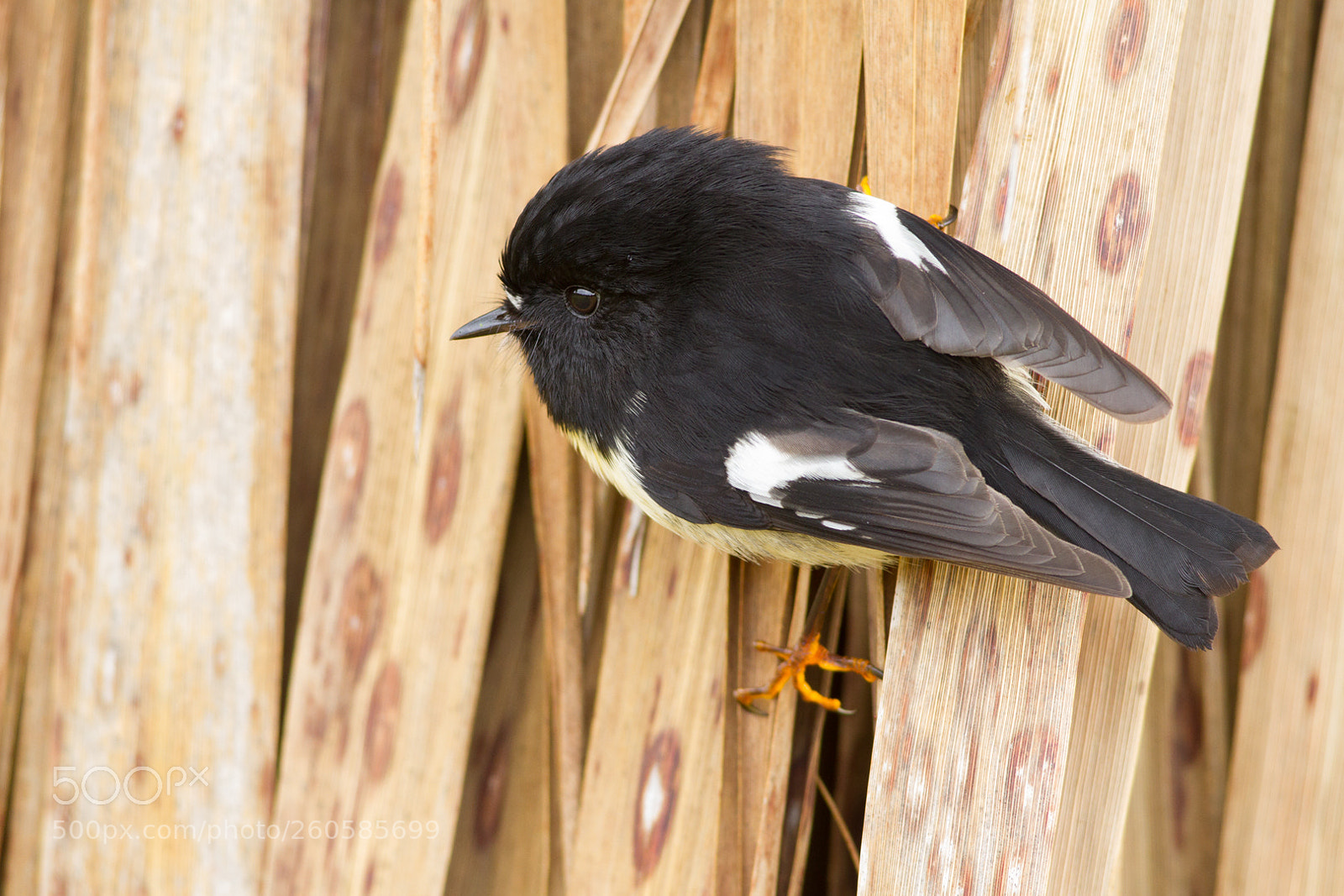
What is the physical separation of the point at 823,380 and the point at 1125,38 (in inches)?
27.3

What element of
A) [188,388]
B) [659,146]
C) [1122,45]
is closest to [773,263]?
[659,146]

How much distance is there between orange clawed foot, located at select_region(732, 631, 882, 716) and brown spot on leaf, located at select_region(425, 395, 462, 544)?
2.11 ft

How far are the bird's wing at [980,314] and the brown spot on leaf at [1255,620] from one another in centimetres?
60

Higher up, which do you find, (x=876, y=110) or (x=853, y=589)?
(x=876, y=110)

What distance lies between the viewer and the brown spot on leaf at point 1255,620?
1.72 meters

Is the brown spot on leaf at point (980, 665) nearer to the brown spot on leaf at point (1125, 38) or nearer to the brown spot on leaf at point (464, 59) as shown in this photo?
the brown spot on leaf at point (1125, 38)

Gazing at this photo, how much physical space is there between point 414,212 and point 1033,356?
3.91 ft

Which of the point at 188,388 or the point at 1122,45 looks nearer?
the point at 1122,45

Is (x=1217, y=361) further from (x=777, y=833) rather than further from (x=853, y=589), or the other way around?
(x=777, y=833)

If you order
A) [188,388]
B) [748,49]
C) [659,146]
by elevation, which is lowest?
[188,388]

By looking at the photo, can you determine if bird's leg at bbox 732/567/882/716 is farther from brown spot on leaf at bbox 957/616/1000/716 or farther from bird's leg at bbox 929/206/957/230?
bird's leg at bbox 929/206/957/230

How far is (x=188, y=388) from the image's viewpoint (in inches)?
72.4

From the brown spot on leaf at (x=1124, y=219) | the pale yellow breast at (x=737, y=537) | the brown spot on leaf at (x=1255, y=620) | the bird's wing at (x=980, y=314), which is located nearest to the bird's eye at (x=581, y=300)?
the pale yellow breast at (x=737, y=537)

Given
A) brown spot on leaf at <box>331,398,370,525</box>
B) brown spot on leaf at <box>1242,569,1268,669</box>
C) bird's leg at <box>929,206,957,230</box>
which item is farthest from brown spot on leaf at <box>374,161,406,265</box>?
brown spot on leaf at <box>1242,569,1268,669</box>
